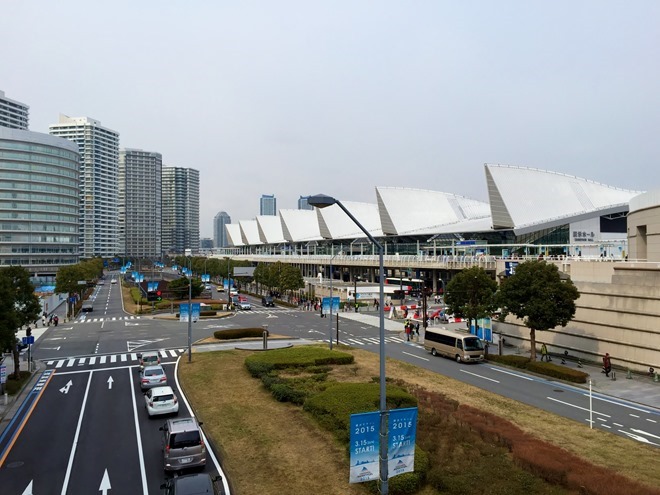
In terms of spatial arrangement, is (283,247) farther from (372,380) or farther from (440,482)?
(440,482)

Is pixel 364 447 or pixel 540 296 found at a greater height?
pixel 540 296

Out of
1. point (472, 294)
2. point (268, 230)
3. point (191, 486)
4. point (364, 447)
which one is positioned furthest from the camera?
point (268, 230)

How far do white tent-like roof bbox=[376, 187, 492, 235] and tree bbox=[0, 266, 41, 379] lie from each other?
90664mm

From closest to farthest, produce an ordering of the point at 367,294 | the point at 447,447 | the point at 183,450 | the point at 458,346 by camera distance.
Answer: the point at 183,450 < the point at 447,447 < the point at 458,346 < the point at 367,294

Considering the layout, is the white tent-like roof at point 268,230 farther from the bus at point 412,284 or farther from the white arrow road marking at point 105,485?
the white arrow road marking at point 105,485

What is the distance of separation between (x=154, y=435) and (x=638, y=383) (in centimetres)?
2807

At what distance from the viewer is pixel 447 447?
16.8m

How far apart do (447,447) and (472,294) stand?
24.4m

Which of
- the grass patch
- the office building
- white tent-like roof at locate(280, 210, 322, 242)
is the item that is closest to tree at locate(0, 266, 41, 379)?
the grass patch

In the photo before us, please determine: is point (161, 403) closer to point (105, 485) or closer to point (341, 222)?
point (105, 485)

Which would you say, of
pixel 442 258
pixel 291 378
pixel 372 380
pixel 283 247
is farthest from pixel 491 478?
pixel 283 247

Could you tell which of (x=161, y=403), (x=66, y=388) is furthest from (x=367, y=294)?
(x=161, y=403)

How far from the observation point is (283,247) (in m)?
191

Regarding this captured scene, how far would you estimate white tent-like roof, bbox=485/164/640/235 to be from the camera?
3265 inches
